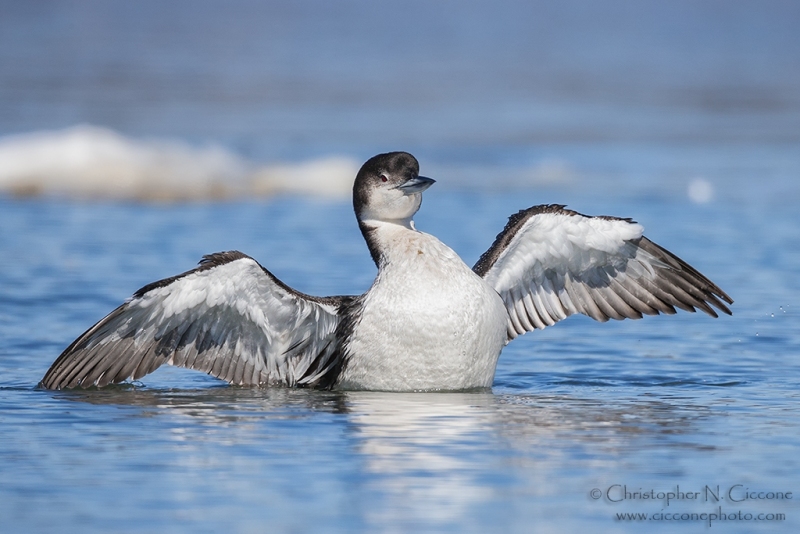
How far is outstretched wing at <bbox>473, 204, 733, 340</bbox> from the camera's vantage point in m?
9.51

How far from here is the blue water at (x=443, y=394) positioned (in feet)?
21.8

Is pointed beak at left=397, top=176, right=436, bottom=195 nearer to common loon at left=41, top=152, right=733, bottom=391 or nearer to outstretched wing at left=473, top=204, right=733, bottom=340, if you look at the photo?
common loon at left=41, top=152, right=733, bottom=391

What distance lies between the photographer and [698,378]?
9.80 m

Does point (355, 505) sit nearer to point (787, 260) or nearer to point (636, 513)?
point (636, 513)

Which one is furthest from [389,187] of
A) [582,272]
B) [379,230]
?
[582,272]

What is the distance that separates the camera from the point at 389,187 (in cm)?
944

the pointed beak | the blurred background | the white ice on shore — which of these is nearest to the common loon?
the pointed beak

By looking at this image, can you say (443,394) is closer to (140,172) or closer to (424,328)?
(424,328)

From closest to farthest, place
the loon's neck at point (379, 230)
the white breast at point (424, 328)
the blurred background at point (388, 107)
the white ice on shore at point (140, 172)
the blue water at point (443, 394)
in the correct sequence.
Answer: the blue water at point (443, 394), the white breast at point (424, 328), the loon's neck at point (379, 230), the white ice on shore at point (140, 172), the blurred background at point (388, 107)

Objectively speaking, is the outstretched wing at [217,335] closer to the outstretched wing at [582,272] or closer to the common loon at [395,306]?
the common loon at [395,306]

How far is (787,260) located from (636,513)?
854 centimetres

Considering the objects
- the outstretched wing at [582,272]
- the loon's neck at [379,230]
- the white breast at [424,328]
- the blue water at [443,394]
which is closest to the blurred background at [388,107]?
the blue water at [443,394]

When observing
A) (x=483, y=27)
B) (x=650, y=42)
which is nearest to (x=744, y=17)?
(x=483, y=27)

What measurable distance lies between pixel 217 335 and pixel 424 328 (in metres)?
1.41
